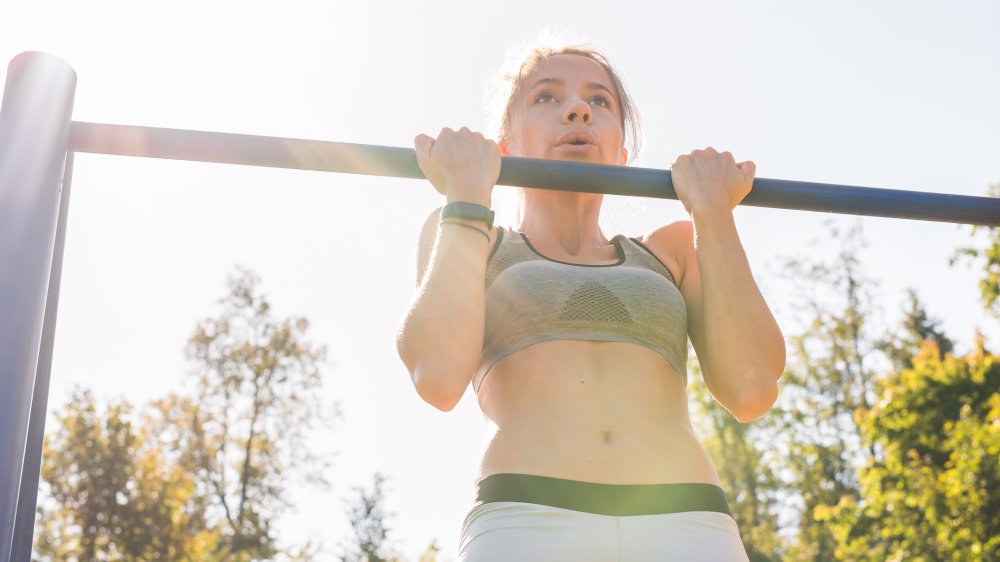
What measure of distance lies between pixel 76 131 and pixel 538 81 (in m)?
1.29

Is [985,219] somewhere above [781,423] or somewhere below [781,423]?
below

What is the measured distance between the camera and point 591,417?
1983 mm

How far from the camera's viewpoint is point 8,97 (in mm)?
1919

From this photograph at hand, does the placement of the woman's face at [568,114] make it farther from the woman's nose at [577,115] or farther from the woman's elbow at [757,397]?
the woman's elbow at [757,397]

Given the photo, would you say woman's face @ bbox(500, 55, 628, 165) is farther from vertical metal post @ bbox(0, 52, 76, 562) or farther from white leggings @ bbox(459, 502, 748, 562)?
vertical metal post @ bbox(0, 52, 76, 562)

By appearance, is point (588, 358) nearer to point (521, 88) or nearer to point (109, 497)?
point (521, 88)

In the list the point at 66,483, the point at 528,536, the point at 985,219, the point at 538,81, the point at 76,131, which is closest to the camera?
the point at 528,536

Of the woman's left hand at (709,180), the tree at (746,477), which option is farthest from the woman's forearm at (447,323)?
the tree at (746,477)

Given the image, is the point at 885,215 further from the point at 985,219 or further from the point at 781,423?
the point at 781,423

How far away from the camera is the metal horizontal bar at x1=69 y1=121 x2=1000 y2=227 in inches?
84.0

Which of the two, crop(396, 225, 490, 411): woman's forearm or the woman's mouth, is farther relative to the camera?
the woman's mouth

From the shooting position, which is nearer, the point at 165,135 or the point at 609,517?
the point at 609,517

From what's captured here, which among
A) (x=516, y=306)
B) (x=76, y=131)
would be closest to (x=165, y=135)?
(x=76, y=131)

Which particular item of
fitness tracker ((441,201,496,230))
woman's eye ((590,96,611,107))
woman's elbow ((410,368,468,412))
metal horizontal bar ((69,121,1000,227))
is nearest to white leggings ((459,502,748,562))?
woman's elbow ((410,368,468,412))
